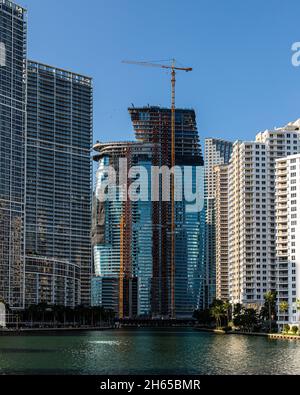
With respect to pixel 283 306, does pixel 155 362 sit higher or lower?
lower

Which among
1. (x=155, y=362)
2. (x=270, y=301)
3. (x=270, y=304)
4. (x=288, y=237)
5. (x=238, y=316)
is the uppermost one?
(x=288, y=237)

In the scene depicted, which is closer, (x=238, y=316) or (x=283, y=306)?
(x=283, y=306)

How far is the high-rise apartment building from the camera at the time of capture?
16975cm

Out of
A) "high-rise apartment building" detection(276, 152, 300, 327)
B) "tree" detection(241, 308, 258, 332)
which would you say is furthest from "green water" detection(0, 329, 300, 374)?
"tree" detection(241, 308, 258, 332)

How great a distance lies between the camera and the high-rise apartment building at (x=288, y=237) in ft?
557

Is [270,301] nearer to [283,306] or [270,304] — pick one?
[270,304]

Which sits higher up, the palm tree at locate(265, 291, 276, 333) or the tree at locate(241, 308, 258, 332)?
the palm tree at locate(265, 291, 276, 333)

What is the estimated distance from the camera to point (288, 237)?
176500 millimetres

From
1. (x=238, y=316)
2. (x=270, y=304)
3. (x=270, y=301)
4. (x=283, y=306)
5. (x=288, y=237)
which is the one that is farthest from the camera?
(x=238, y=316)

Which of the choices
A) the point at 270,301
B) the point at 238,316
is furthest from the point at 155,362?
the point at 238,316

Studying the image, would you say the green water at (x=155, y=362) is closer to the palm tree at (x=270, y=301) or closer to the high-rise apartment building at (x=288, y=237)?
the palm tree at (x=270, y=301)

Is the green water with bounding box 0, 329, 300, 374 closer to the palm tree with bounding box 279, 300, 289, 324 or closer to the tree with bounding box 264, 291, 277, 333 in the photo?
the palm tree with bounding box 279, 300, 289, 324

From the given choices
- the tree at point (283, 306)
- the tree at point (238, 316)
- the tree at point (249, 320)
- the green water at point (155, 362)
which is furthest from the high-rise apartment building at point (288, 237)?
the green water at point (155, 362)
